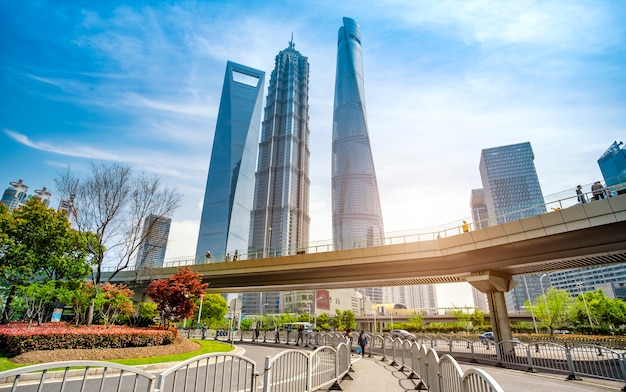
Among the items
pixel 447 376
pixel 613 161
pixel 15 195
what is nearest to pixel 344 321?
pixel 447 376

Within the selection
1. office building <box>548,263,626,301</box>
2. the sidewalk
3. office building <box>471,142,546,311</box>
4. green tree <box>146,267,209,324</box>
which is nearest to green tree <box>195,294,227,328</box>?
green tree <box>146,267,209,324</box>

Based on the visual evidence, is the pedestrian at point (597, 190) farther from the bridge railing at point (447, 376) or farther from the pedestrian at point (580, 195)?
the bridge railing at point (447, 376)

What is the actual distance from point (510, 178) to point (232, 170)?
165 metres

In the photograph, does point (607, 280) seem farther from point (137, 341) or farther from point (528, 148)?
point (137, 341)

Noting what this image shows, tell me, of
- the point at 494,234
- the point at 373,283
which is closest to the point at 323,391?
the point at 494,234

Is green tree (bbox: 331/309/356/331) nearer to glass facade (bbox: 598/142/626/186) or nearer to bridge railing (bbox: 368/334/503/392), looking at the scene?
bridge railing (bbox: 368/334/503/392)

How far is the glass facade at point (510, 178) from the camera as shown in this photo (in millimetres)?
181000

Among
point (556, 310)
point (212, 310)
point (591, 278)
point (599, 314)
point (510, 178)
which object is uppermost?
point (510, 178)

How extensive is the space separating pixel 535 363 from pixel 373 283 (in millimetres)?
15717

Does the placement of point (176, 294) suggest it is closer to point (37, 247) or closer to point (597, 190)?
point (37, 247)

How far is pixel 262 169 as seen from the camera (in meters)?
200

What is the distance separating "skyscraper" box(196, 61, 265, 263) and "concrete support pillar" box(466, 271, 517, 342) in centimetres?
15679

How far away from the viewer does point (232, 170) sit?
180 m

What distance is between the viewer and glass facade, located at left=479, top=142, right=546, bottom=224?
7126 inches
